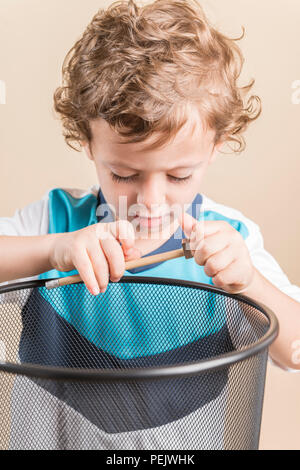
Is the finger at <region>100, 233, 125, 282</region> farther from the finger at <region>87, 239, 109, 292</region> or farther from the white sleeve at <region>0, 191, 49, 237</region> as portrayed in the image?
the white sleeve at <region>0, 191, 49, 237</region>

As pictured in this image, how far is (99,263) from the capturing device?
51 cm

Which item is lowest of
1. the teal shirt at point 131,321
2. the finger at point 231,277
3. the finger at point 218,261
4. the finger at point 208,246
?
the teal shirt at point 131,321

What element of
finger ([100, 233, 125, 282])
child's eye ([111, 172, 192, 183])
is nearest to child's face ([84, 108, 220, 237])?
child's eye ([111, 172, 192, 183])

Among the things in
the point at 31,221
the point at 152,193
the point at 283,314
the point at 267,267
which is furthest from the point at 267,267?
the point at 31,221

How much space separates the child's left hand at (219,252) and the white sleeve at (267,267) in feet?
0.58

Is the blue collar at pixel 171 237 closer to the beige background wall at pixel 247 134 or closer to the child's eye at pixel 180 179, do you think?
the child's eye at pixel 180 179

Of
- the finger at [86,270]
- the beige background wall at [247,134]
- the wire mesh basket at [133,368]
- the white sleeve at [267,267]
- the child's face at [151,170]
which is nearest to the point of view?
the wire mesh basket at [133,368]

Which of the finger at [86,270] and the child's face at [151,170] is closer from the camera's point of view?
the finger at [86,270]

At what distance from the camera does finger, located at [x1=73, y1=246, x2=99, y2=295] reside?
0.50 metres

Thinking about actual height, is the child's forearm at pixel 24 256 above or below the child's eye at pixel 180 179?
below

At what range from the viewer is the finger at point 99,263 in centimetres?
51

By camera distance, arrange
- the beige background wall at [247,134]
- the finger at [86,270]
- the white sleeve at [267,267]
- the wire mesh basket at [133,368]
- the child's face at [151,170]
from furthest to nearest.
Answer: the beige background wall at [247,134] → the white sleeve at [267,267] → the child's face at [151,170] → the finger at [86,270] → the wire mesh basket at [133,368]

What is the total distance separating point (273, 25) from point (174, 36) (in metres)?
0.47

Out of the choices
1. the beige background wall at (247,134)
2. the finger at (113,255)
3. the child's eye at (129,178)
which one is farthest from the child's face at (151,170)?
the beige background wall at (247,134)
